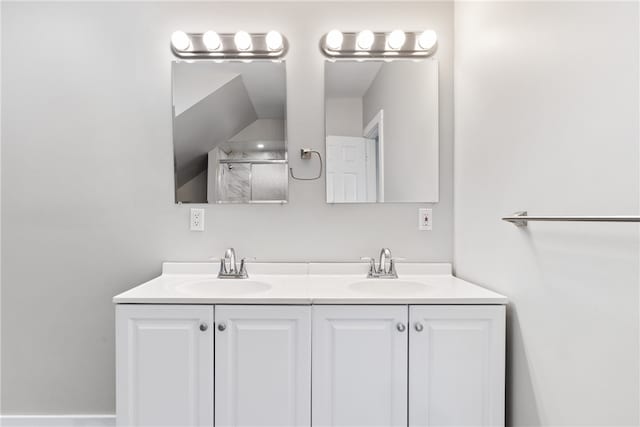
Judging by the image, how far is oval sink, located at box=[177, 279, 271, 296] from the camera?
1543 mm

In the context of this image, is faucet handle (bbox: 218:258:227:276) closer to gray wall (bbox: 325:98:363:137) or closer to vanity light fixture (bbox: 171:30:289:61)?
gray wall (bbox: 325:98:363:137)

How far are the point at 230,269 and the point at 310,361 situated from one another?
64 cm

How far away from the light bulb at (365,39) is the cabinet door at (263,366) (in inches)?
51.4

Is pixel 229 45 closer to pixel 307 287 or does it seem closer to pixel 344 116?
pixel 344 116

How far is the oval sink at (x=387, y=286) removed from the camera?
1.55 metres

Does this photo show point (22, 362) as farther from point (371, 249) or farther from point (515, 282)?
point (515, 282)

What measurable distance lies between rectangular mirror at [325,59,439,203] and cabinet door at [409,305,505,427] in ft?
2.27

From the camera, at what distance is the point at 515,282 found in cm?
121

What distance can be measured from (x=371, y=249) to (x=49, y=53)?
1.93m

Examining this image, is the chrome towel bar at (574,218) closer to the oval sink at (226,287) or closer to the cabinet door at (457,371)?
the cabinet door at (457,371)

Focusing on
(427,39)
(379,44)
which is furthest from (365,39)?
(427,39)

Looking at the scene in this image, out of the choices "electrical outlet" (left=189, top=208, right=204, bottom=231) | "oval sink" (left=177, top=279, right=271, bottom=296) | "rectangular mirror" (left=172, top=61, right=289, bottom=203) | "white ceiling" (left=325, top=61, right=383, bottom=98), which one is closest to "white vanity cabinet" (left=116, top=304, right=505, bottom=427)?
"oval sink" (left=177, top=279, right=271, bottom=296)

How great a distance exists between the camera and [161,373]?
4.00 feet

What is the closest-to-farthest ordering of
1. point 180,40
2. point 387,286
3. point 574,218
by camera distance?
point 574,218
point 387,286
point 180,40
